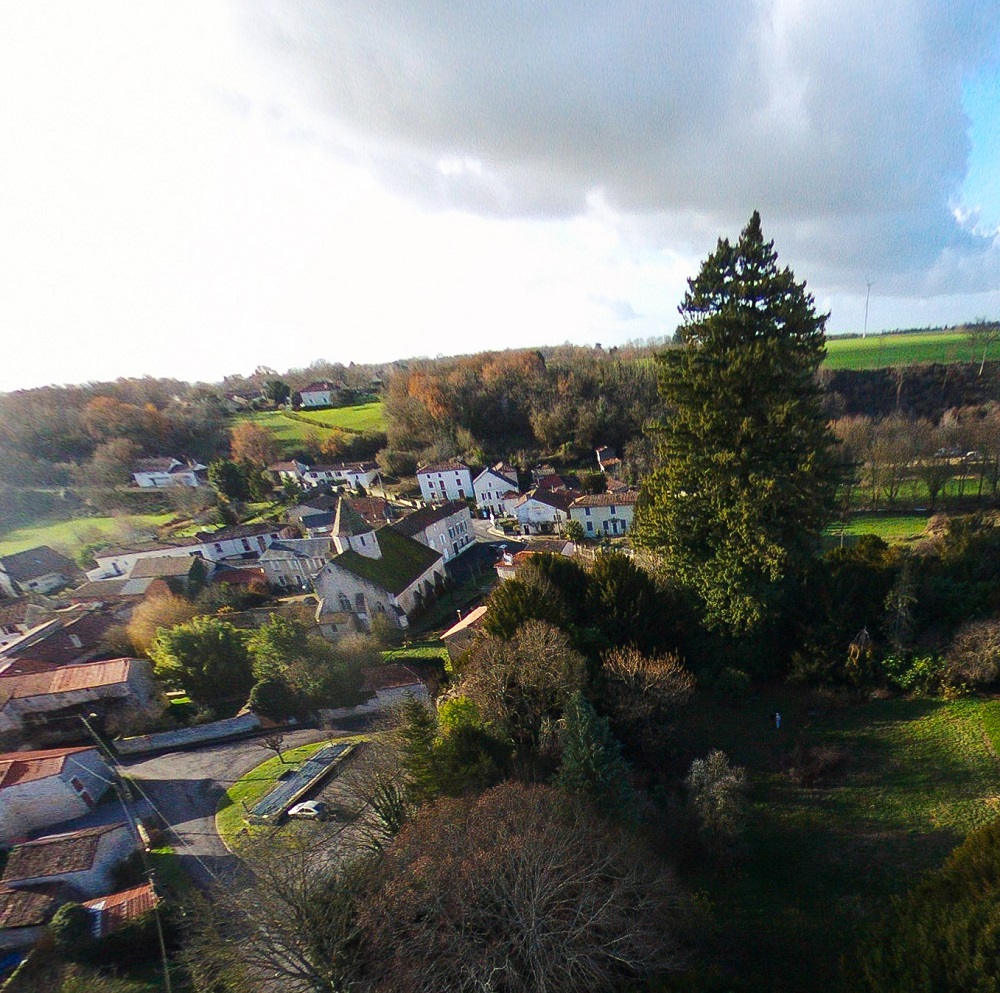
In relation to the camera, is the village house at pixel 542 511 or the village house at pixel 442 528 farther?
the village house at pixel 542 511

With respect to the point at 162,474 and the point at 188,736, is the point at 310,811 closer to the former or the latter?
the point at 188,736

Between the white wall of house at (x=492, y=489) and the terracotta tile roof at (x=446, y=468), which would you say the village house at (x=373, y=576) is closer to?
the white wall of house at (x=492, y=489)

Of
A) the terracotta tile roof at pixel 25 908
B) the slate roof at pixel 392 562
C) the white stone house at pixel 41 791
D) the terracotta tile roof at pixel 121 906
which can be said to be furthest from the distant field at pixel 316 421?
the terracotta tile roof at pixel 121 906

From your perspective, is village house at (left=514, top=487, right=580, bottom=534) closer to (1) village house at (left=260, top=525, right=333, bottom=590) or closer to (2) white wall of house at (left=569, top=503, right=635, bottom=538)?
(2) white wall of house at (left=569, top=503, right=635, bottom=538)

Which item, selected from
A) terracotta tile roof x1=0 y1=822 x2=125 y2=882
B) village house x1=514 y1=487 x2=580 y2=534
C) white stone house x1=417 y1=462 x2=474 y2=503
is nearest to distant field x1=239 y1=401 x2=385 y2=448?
white stone house x1=417 y1=462 x2=474 y2=503

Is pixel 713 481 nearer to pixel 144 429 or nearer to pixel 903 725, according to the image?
pixel 903 725

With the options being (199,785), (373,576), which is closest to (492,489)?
(373,576)

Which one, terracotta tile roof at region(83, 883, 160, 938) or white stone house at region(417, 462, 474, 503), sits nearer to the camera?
terracotta tile roof at region(83, 883, 160, 938)
